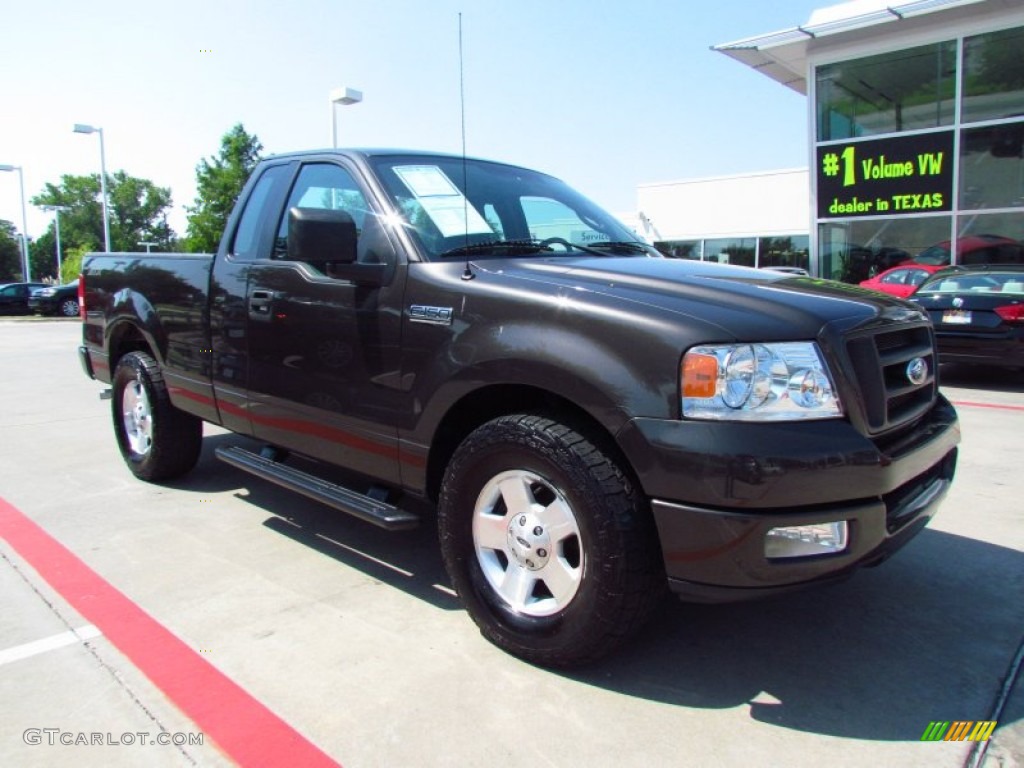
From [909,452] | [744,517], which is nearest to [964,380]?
[909,452]

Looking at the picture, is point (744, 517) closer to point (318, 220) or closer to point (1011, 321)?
point (318, 220)

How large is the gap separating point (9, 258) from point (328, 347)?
3900 inches

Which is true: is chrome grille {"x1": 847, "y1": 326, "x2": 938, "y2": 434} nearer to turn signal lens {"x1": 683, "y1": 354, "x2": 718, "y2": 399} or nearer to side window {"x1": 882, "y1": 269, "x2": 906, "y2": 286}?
turn signal lens {"x1": 683, "y1": 354, "x2": 718, "y2": 399}

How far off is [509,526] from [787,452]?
1.02m

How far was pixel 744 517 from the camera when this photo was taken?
87.7 inches

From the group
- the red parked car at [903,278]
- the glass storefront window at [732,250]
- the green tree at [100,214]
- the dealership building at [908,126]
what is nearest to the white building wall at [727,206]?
the glass storefront window at [732,250]

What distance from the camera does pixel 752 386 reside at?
90.5 inches

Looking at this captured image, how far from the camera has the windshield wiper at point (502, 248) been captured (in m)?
3.16

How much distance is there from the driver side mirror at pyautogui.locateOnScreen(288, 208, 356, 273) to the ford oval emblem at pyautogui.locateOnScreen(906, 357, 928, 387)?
2216mm

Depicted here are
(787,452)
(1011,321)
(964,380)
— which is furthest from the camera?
(964,380)

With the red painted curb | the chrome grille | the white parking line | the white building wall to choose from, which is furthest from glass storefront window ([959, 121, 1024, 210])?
the white parking line

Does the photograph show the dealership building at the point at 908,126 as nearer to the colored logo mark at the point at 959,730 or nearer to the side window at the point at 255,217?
the side window at the point at 255,217

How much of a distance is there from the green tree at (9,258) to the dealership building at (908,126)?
88.6 metres

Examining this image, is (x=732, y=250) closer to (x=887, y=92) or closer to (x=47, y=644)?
(x=887, y=92)
